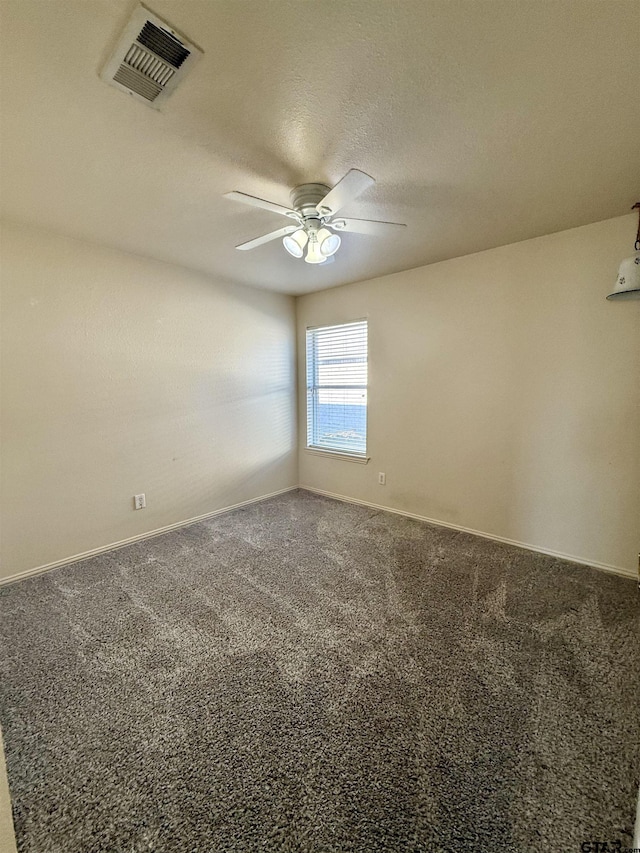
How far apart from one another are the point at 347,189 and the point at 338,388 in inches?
99.0

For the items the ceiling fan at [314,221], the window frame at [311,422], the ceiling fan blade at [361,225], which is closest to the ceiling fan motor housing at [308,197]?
the ceiling fan at [314,221]

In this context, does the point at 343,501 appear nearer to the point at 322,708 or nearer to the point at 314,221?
the point at 322,708

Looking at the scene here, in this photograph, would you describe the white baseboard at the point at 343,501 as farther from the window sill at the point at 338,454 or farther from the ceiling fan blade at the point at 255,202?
the ceiling fan blade at the point at 255,202

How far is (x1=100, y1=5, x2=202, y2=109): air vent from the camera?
1044mm

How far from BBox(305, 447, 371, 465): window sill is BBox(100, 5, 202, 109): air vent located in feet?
10.2

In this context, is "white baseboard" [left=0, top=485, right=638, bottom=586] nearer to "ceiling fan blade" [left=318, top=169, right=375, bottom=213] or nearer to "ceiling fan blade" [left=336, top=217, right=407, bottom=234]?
"ceiling fan blade" [left=336, top=217, right=407, bottom=234]

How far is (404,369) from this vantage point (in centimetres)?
335

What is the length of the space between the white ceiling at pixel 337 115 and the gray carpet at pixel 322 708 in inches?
93.8

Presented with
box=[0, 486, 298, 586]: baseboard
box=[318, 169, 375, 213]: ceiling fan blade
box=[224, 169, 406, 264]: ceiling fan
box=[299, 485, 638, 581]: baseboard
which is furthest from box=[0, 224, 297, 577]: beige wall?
→ box=[318, 169, 375, 213]: ceiling fan blade

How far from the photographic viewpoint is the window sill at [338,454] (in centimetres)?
376

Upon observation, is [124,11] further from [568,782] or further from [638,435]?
[638,435]

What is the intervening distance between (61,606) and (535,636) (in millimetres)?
2708

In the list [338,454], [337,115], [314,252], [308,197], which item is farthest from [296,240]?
[338,454]

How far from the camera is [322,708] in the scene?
140 cm
